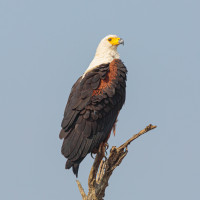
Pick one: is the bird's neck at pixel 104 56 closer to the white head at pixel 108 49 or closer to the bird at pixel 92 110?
the white head at pixel 108 49

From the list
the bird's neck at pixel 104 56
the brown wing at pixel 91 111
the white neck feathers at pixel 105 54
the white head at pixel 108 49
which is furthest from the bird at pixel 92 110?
the white head at pixel 108 49

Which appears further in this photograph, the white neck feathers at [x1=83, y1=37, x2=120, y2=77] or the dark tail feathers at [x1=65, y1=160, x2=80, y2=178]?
the white neck feathers at [x1=83, y1=37, x2=120, y2=77]

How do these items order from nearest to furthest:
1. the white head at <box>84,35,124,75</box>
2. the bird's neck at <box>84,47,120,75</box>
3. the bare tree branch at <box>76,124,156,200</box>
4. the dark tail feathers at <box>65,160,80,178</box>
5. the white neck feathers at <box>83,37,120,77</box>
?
the bare tree branch at <box>76,124,156,200</box> → the dark tail feathers at <box>65,160,80,178</box> → the bird's neck at <box>84,47,120,75</box> → the white neck feathers at <box>83,37,120,77</box> → the white head at <box>84,35,124,75</box>

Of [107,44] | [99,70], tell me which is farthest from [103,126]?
[107,44]

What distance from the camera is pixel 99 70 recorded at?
9.22m

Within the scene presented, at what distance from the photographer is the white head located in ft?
33.3

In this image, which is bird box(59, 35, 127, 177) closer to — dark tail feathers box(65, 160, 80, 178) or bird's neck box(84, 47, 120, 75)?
dark tail feathers box(65, 160, 80, 178)

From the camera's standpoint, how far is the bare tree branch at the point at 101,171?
26.2 ft

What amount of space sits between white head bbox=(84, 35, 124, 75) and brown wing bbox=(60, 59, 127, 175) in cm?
80

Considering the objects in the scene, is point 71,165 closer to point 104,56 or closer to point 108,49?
point 104,56

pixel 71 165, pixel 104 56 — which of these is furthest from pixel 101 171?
pixel 104 56

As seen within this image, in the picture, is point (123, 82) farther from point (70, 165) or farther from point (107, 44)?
point (70, 165)

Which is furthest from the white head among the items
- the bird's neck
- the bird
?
the bird

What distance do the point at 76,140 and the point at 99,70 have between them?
1.52 meters
